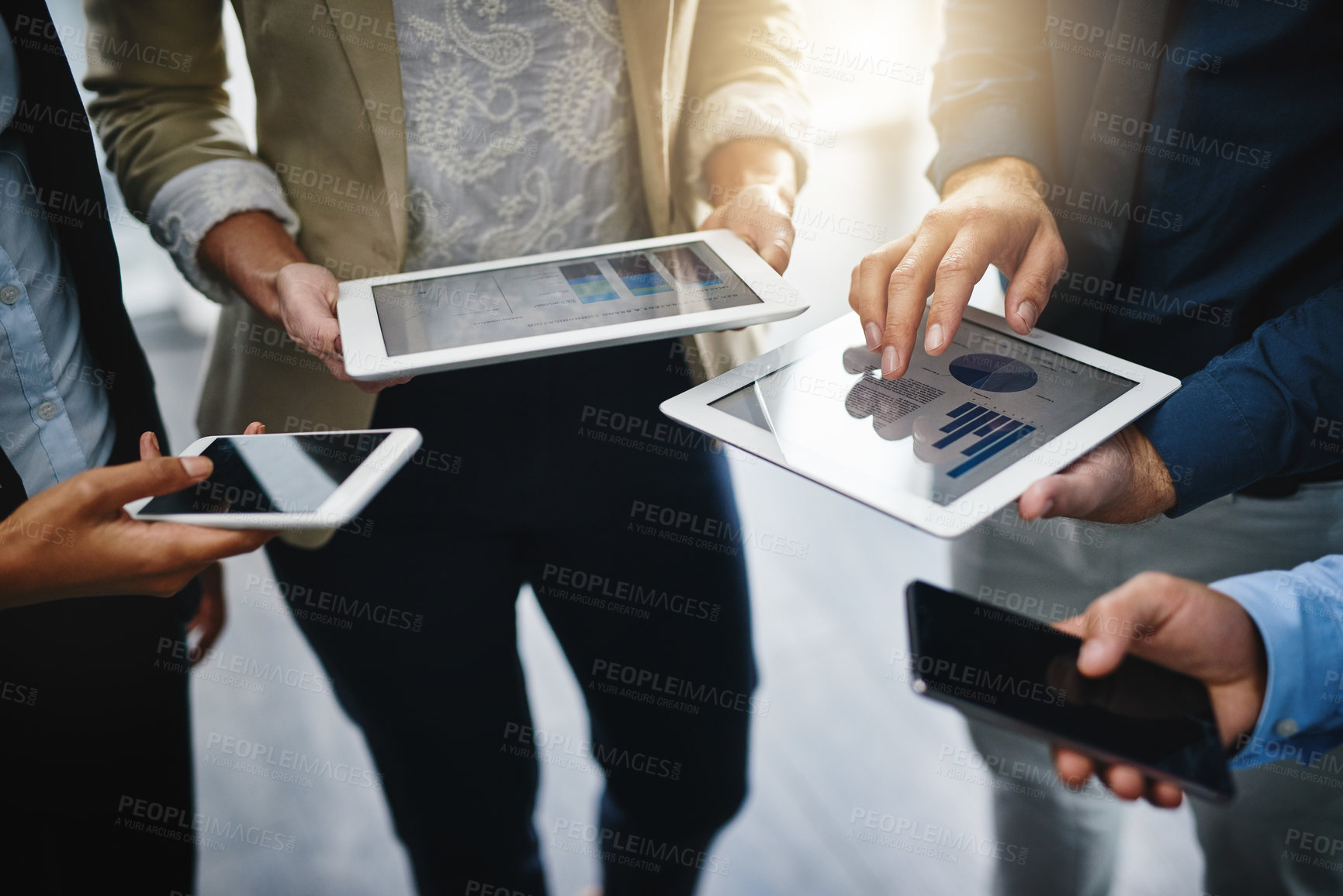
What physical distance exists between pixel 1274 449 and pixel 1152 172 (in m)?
0.30

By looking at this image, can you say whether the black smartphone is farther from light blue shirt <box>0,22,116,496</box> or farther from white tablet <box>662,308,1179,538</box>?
light blue shirt <box>0,22,116,496</box>

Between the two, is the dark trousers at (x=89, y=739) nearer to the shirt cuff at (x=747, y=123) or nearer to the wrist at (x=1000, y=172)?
the shirt cuff at (x=747, y=123)

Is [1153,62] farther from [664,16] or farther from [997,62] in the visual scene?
[664,16]

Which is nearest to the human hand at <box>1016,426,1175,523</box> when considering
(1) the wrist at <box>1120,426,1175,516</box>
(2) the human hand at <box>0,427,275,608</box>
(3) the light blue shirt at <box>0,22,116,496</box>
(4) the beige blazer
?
(1) the wrist at <box>1120,426,1175,516</box>

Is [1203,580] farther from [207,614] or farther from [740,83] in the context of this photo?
[207,614]

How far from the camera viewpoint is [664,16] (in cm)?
84

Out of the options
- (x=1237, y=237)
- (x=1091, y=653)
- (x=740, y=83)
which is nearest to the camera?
→ (x=1091, y=653)

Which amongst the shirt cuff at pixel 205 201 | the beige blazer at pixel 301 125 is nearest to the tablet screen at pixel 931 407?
the beige blazer at pixel 301 125

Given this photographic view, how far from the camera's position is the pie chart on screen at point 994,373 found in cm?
74

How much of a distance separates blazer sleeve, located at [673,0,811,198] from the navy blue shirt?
0.31 metres

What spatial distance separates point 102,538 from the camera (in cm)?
63

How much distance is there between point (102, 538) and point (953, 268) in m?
0.77

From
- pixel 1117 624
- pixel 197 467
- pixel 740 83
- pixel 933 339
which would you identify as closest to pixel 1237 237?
pixel 933 339

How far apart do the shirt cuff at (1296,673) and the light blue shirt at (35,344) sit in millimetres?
1047
